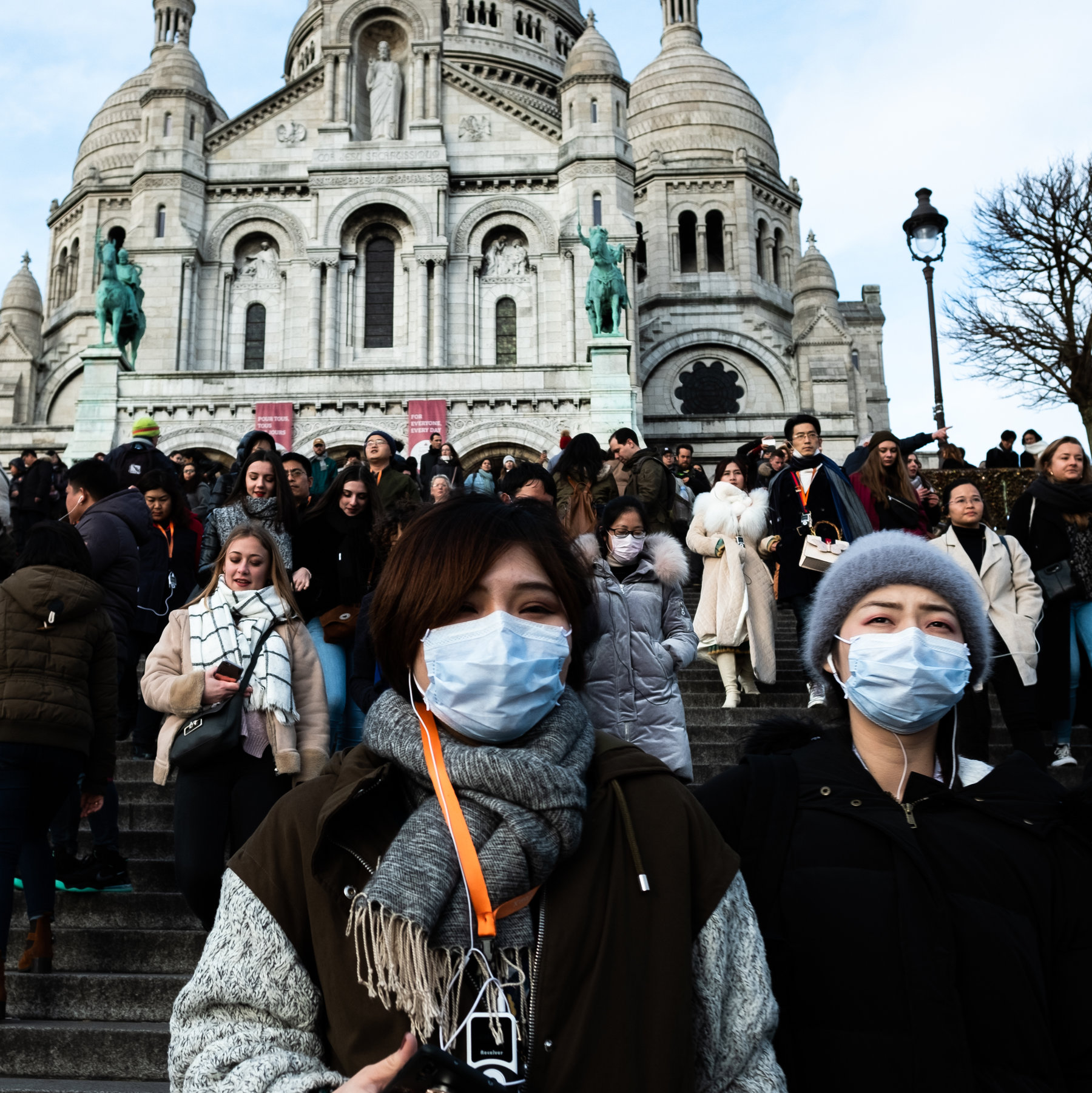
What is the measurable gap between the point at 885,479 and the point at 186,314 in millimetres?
24581

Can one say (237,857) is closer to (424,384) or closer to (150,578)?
(150,578)

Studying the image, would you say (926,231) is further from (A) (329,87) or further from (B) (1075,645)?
(A) (329,87)

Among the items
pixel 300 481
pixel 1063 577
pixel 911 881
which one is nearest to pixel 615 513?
pixel 300 481

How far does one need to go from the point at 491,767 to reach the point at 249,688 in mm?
2816

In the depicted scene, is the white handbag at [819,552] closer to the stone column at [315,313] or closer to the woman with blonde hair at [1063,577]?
the woman with blonde hair at [1063,577]

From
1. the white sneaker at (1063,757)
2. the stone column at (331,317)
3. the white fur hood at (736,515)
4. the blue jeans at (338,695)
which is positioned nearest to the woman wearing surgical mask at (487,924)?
the blue jeans at (338,695)

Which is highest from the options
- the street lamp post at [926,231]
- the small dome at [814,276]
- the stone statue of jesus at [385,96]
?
the stone statue of jesus at [385,96]

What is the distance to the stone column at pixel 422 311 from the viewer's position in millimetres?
28156

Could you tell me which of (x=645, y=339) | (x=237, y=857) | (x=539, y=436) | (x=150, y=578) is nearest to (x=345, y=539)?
(x=150, y=578)

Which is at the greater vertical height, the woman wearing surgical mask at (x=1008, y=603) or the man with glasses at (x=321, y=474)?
the man with glasses at (x=321, y=474)

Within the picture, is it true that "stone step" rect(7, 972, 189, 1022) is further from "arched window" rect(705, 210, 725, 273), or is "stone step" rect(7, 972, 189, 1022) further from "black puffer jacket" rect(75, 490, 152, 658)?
"arched window" rect(705, 210, 725, 273)

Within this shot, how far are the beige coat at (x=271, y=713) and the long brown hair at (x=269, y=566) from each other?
0.32 ft

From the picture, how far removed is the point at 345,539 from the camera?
6516mm

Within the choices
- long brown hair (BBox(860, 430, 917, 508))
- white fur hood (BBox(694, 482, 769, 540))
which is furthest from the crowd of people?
white fur hood (BBox(694, 482, 769, 540))
